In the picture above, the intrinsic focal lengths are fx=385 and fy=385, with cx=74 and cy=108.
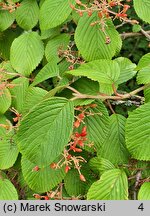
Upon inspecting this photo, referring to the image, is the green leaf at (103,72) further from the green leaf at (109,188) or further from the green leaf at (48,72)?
the green leaf at (109,188)

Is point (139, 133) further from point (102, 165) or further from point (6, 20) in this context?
point (6, 20)

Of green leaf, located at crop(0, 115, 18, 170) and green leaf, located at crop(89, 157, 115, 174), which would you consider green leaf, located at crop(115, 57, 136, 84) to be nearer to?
green leaf, located at crop(89, 157, 115, 174)

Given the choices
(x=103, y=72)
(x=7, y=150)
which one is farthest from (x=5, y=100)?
(x=103, y=72)

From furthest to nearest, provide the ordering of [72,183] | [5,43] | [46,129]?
[5,43]
[72,183]
[46,129]

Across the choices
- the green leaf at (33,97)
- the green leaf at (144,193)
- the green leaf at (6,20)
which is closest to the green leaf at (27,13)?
the green leaf at (6,20)

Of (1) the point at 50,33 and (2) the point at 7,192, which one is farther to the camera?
(1) the point at 50,33

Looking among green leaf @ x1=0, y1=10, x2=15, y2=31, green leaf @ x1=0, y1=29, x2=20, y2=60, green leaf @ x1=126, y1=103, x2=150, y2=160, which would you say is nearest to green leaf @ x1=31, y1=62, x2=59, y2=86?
green leaf @ x1=126, y1=103, x2=150, y2=160

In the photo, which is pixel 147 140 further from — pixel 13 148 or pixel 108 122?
pixel 13 148
